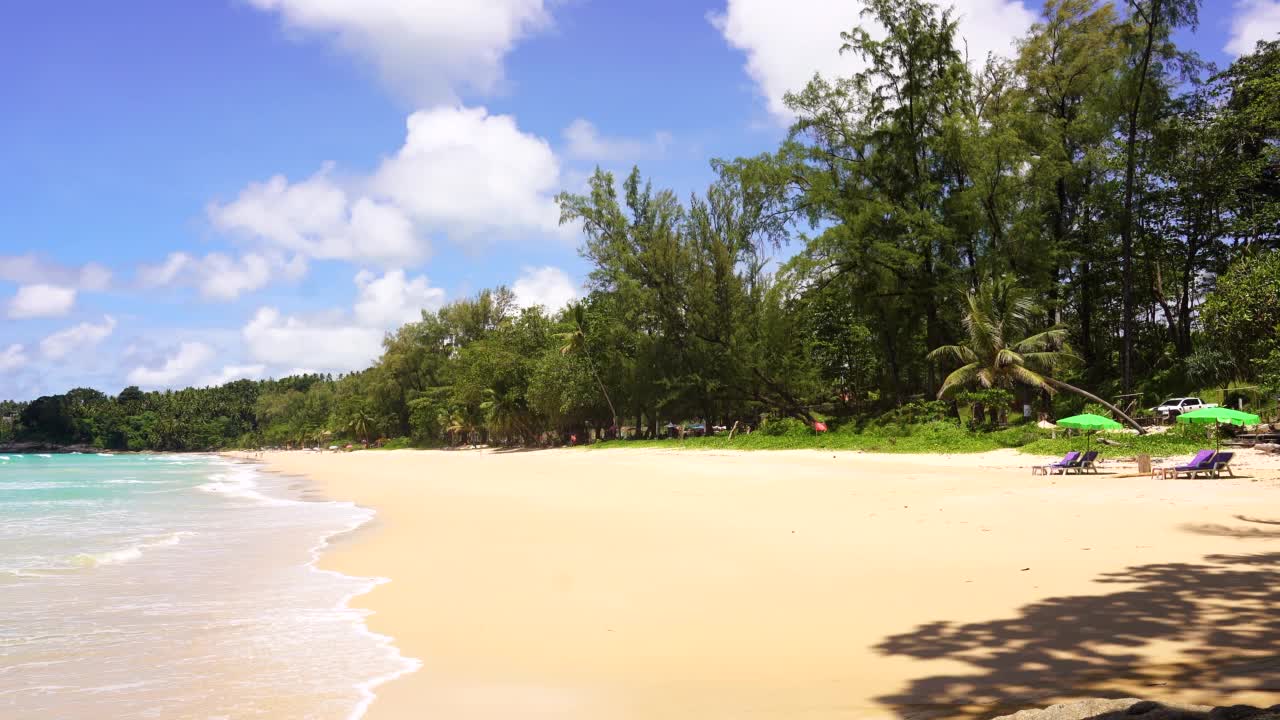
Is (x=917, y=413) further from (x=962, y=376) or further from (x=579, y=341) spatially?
(x=579, y=341)

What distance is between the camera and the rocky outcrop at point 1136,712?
2615 mm

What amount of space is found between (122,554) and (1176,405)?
33.1 meters

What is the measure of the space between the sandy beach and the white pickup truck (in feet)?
51.7

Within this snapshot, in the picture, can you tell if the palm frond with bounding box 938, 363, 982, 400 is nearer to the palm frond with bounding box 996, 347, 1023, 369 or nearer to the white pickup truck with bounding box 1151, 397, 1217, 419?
the palm frond with bounding box 996, 347, 1023, 369

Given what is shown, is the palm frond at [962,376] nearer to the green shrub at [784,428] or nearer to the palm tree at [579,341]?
the green shrub at [784,428]

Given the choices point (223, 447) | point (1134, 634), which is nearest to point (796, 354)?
point (1134, 634)

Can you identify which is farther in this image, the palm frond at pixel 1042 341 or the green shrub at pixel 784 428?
the green shrub at pixel 784 428

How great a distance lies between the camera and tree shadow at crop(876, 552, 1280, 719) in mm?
3787

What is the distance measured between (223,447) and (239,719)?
494ft

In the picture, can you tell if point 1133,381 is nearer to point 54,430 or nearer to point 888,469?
point 888,469

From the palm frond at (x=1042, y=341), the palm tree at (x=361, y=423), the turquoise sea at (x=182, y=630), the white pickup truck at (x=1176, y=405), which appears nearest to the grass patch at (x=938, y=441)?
the palm frond at (x=1042, y=341)

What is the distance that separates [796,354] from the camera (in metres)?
37.1

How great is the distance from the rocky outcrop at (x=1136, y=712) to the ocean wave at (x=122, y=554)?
11215mm

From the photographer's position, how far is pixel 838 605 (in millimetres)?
6262
